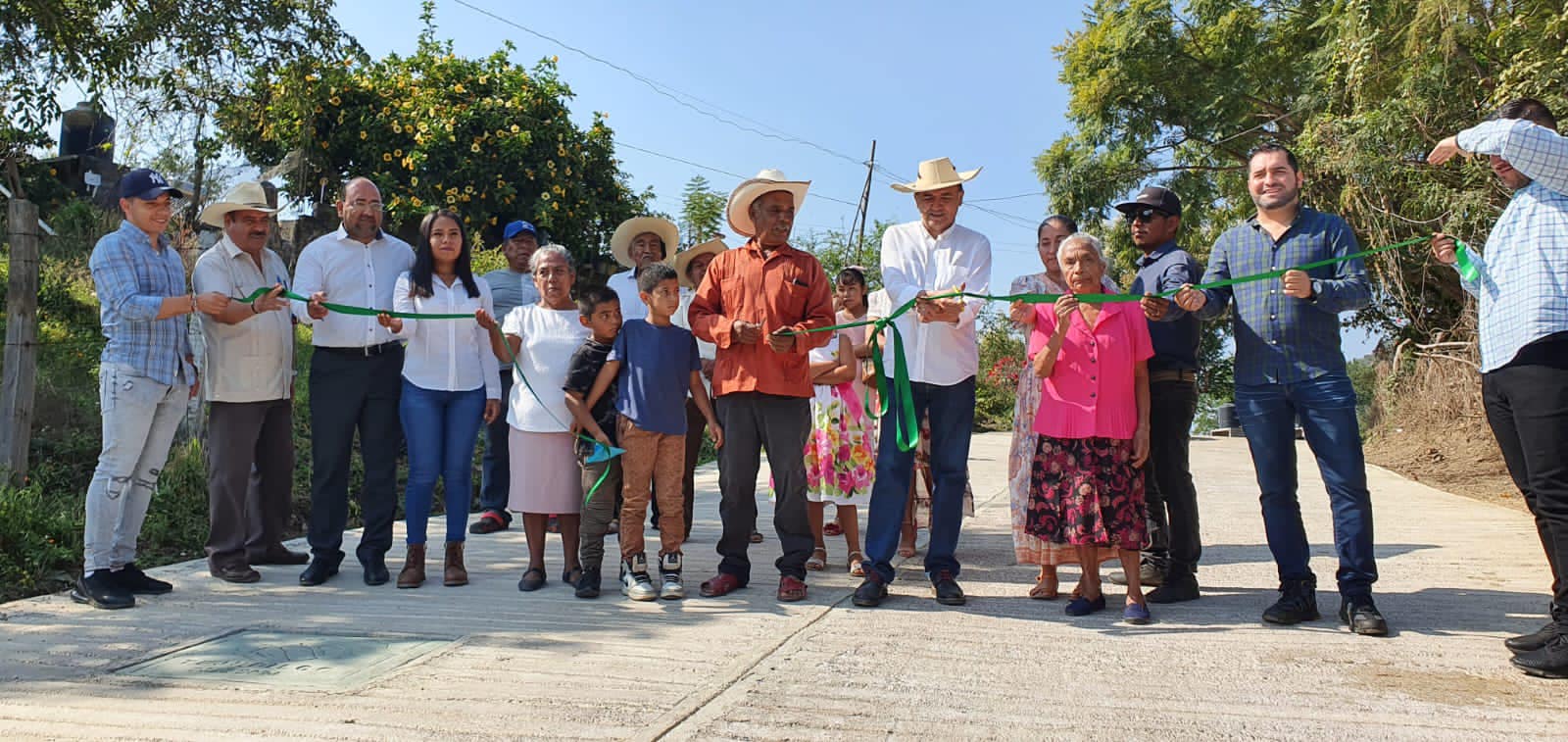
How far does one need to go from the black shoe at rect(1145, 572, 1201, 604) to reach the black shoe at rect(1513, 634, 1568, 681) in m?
1.54

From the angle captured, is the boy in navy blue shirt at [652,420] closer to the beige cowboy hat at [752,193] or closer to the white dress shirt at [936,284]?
the beige cowboy hat at [752,193]

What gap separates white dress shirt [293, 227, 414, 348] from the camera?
5.67 metres

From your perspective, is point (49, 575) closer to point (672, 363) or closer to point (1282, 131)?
point (672, 363)

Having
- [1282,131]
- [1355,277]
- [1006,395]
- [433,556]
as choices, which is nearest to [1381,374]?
[1282,131]

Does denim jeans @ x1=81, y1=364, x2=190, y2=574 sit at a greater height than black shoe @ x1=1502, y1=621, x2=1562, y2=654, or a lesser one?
greater

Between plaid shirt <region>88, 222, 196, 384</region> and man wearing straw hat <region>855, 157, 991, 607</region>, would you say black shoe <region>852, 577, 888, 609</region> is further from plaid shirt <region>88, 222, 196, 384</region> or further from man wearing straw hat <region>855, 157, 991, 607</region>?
plaid shirt <region>88, 222, 196, 384</region>

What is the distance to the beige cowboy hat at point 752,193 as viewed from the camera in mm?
5277

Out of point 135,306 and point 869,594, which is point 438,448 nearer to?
point 135,306

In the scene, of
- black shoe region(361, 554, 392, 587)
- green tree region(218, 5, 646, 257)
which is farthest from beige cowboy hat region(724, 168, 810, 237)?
green tree region(218, 5, 646, 257)

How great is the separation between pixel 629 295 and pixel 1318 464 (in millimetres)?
4037

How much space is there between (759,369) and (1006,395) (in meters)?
23.2

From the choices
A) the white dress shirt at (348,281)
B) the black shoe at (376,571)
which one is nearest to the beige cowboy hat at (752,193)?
the white dress shirt at (348,281)

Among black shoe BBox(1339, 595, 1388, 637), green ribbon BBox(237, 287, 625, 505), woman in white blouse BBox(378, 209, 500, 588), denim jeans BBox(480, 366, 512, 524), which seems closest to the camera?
black shoe BBox(1339, 595, 1388, 637)

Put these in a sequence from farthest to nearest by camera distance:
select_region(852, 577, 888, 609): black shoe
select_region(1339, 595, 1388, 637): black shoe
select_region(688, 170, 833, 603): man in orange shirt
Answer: select_region(688, 170, 833, 603): man in orange shirt
select_region(852, 577, 888, 609): black shoe
select_region(1339, 595, 1388, 637): black shoe
